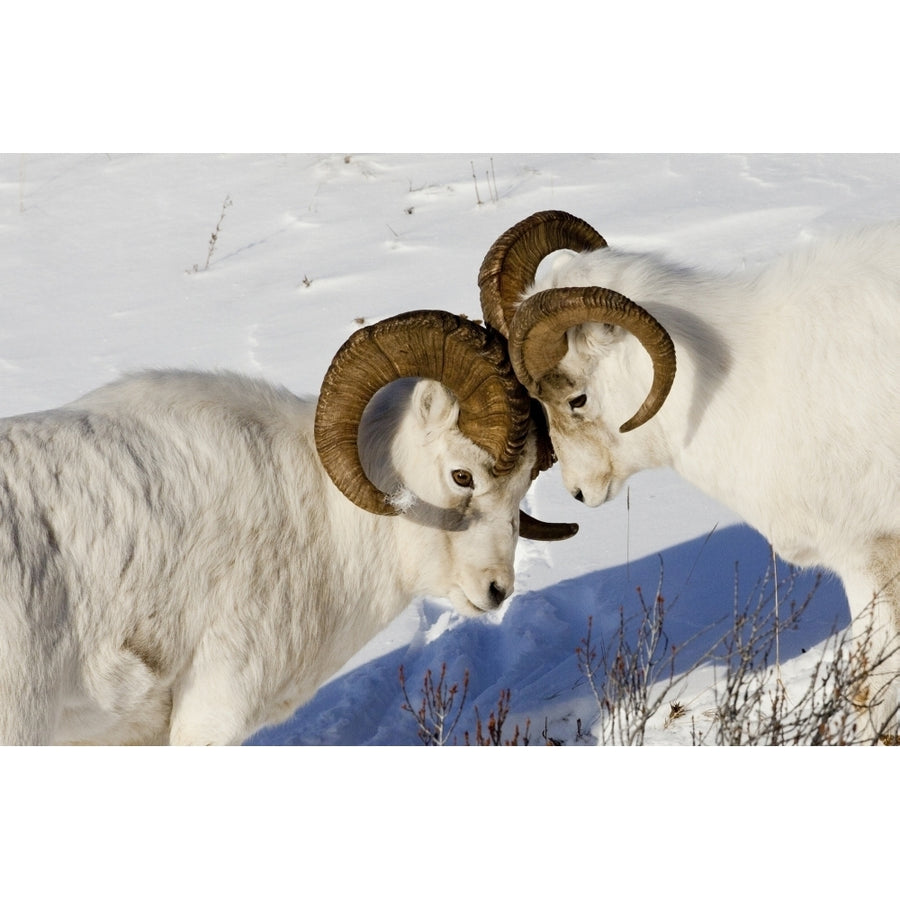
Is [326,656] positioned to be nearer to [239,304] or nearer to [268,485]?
[268,485]

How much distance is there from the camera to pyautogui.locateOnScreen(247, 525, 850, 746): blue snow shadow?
6.97 m

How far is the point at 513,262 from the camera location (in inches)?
241

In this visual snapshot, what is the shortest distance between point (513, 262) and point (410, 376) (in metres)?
0.97

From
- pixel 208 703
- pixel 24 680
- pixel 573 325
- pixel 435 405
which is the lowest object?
pixel 208 703

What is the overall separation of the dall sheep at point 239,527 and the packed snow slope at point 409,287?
1265 mm

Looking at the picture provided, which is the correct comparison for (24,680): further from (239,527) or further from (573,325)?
(573,325)

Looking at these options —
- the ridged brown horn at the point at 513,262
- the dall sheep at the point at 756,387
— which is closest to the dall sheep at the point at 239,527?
the dall sheep at the point at 756,387

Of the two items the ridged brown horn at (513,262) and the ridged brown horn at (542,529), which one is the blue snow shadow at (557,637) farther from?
the ridged brown horn at (513,262)

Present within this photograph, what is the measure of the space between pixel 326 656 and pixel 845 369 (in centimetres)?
265

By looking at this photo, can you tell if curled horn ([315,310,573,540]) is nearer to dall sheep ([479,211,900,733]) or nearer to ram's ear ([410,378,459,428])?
ram's ear ([410,378,459,428])

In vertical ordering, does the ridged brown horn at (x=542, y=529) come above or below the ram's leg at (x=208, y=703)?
above

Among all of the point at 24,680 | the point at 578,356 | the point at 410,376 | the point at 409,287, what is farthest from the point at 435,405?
the point at 409,287

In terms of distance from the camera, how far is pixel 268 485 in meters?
5.54

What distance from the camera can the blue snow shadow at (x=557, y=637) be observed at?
22.9 feet
